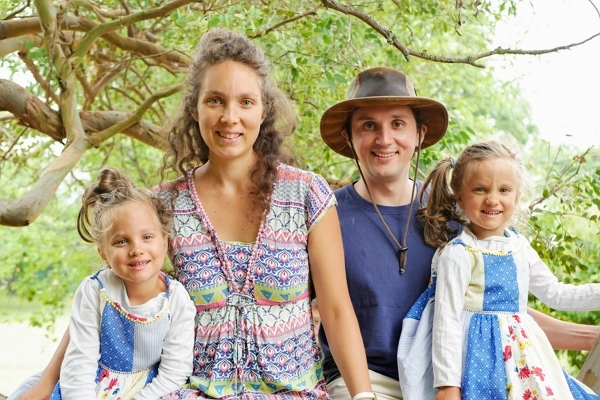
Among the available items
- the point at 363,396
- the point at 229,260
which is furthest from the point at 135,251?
the point at 363,396

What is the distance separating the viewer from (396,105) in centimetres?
250

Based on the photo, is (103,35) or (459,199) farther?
(103,35)

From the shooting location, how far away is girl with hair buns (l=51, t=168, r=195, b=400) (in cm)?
213

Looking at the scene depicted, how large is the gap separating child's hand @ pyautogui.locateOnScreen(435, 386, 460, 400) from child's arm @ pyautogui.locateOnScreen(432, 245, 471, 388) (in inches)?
0.5

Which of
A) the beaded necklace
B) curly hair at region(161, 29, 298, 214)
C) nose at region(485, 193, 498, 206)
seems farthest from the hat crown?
the beaded necklace

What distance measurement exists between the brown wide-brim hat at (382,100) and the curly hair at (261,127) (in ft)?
0.59

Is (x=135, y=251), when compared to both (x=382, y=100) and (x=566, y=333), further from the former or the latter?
(x=566, y=333)

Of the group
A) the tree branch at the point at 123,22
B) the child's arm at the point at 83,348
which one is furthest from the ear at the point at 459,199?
the tree branch at the point at 123,22

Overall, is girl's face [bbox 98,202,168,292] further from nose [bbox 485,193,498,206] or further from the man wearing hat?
nose [bbox 485,193,498,206]

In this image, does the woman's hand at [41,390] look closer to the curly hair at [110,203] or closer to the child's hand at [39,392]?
the child's hand at [39,392]

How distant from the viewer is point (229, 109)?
7.23 feet

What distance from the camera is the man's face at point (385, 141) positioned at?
2471 millimetres

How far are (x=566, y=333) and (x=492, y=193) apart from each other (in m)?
0.61

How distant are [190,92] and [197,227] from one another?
434 mm
